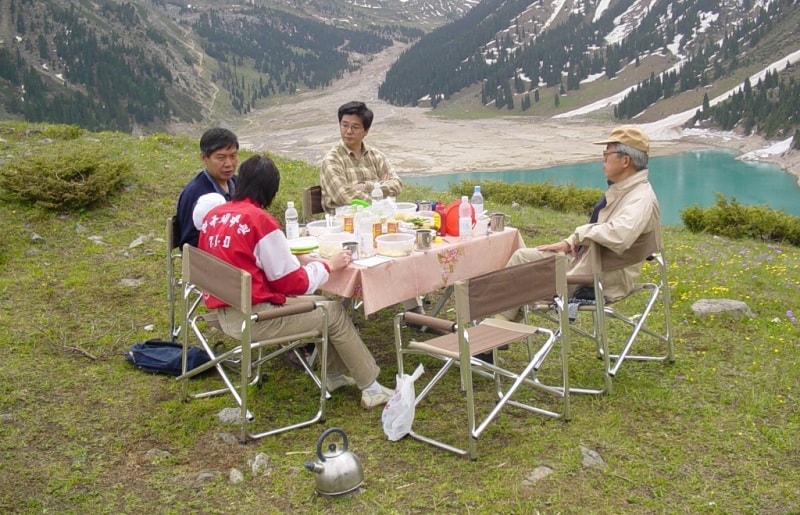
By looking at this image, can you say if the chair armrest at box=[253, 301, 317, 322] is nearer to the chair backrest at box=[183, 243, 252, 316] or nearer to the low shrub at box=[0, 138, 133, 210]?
the chair backrest at box=[183, 243, 252, 316]

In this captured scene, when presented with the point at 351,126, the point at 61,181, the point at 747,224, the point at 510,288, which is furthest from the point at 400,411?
the point at 747,224

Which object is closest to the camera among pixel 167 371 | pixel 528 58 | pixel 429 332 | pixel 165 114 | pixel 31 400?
pixel 31 400

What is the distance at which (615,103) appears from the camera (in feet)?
372

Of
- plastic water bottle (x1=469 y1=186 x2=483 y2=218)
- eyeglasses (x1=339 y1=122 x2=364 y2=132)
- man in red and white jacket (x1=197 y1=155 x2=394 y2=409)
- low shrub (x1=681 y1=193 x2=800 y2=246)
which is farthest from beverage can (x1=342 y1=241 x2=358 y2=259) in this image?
low shrub (x1=681 y1=193 x2=800 y2=246)

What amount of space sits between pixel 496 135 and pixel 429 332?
8723 centimetres

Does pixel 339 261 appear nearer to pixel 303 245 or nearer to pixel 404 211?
pixel 303 245

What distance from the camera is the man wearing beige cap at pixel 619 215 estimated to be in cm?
449

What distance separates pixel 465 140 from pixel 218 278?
82998 millimetres

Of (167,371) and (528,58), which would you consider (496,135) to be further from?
(167,371)

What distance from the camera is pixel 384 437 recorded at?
4184 millimetres

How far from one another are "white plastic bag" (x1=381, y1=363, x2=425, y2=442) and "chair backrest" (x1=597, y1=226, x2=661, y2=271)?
1.50 m

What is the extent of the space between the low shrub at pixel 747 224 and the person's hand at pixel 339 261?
41.7 feet

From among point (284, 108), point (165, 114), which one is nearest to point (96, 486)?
point (165, 114)

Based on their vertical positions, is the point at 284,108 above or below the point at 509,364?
above
